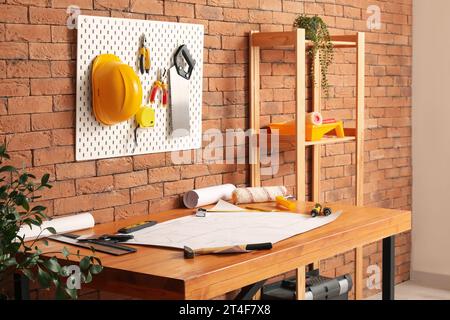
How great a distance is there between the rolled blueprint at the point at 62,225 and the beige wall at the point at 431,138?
107 inches

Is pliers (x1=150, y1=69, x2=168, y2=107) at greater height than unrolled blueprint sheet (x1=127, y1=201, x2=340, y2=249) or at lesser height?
greater

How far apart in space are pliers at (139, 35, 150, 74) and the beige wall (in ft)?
7.65

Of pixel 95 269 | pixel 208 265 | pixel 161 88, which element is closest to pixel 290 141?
pixel 161 88

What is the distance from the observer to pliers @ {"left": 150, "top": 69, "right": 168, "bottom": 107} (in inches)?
124

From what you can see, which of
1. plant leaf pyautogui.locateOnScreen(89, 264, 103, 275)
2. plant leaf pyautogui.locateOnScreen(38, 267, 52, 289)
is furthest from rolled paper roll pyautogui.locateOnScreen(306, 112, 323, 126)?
plant leaf pyautogui.locateOnScreen(38, 267, 52, 289)

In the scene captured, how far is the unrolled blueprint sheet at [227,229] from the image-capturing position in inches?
100

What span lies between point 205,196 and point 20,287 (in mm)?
1005

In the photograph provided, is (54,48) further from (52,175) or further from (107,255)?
(107,255)

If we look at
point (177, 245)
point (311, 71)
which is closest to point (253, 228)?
point (177, 245)

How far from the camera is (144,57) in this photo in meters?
3.11

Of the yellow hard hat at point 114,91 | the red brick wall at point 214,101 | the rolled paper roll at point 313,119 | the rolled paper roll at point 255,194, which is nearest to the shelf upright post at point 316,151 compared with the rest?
the red brick wall at point 214,101

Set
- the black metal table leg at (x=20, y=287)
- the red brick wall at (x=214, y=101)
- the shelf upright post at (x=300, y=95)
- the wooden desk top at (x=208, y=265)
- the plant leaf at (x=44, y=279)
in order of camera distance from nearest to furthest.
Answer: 1. the plant leaf at (x=44, y=279)
2. the wooden desk top at (x=208, y=265)
3. the black metal table leg at (x=20, y=287)
4. the red brick wall at (x=214, y=101)
5. the shelf upright post at (x=300, y=95)

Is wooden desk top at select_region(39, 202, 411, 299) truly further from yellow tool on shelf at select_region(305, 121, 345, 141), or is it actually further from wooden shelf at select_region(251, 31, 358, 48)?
wooden shelf at select_region(251, 31, 358, 48)

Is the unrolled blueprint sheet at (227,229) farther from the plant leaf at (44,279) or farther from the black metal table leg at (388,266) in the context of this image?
the plant leaf at (44,279)
